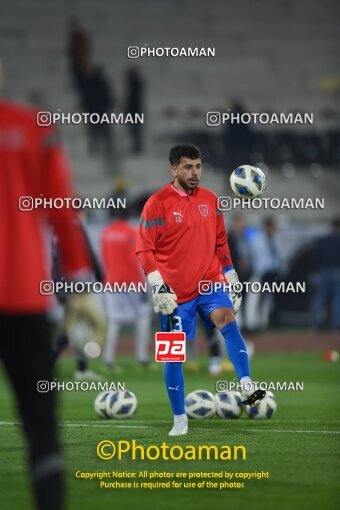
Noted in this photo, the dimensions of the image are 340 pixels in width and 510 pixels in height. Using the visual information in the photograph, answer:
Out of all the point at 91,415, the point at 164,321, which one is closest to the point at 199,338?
the point at 91,415

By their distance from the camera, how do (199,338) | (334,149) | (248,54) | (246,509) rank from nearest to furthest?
1. (246,509)
2. (199,338)
3. (334,149)
4. (248,54)

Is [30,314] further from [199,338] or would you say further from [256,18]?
[256,18]

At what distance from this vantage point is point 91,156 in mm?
26172

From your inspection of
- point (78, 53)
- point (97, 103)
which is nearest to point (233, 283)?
point (97, 103)

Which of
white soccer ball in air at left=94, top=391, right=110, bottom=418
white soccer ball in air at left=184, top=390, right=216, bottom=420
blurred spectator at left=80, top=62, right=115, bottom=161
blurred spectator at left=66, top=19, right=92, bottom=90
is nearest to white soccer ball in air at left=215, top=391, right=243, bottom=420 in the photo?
white soccer ball in air at left=184, top=390, right=216, bottom=420

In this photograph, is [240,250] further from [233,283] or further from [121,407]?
[233,283]

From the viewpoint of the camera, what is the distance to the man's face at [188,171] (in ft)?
26.4

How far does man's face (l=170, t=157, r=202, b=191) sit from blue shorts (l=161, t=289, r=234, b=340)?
0.76 meters

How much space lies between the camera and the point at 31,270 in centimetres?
442

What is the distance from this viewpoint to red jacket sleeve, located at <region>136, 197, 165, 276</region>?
797 centimetres

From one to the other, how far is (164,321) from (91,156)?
18.4 meters

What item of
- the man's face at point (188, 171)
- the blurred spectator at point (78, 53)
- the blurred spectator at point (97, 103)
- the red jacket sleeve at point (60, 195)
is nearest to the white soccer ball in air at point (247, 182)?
the man's face at point (188, 171)

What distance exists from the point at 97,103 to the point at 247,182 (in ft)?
54.0

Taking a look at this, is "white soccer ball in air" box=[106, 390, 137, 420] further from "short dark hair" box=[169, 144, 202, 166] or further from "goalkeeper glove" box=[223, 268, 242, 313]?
"short dark hair" box=[169, 144, 202, 166]
